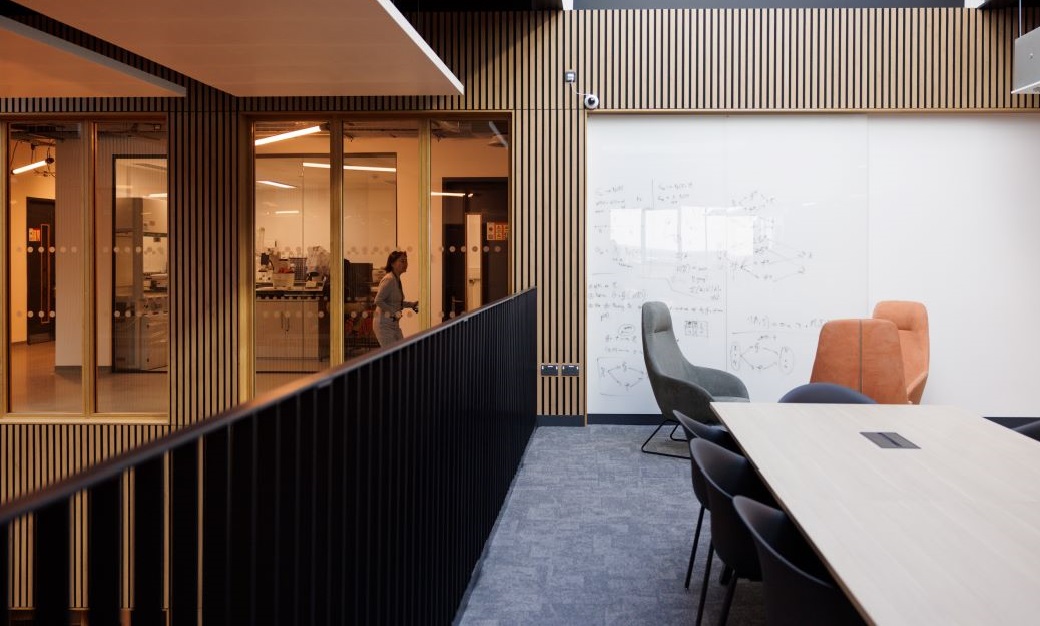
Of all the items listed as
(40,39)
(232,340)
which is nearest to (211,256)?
(232,340)

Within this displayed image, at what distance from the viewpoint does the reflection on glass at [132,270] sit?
7.91 meters

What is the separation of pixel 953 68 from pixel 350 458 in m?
7.37

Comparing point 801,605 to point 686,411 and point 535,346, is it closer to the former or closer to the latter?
point 686,411

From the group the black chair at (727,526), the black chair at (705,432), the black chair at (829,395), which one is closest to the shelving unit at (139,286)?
the black chair at (705,432)

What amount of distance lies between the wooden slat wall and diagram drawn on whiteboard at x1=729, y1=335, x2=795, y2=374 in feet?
4.74

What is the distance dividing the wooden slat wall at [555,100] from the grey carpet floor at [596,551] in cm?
190

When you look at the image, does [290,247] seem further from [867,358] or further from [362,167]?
[867,358]

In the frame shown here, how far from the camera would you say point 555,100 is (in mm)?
Answer: 7637

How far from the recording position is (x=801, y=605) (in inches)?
84.7

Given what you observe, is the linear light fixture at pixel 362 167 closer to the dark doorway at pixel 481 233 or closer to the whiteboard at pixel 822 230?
the dark doorway at pixel 481 233

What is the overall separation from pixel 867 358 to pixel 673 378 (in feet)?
4.57

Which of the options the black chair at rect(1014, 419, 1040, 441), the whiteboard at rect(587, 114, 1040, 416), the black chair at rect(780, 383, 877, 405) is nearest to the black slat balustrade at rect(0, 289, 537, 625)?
the black chair at rect(780, 383, 877, 405)

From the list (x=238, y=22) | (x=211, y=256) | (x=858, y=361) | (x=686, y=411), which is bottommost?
(x=686, y=411)

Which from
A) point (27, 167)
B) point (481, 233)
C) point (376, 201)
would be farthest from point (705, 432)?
point (27, 167)
